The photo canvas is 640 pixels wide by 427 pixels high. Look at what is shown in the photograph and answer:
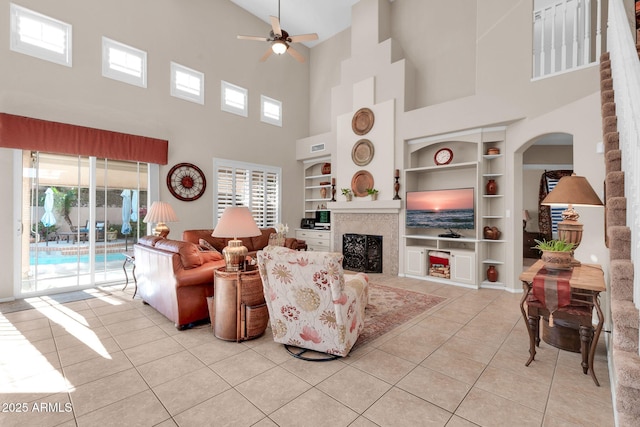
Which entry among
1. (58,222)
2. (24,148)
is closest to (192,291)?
(58,222)

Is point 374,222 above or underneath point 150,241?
above

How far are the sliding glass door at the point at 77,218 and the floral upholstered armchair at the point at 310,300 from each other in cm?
411

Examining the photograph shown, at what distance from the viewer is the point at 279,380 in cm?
224

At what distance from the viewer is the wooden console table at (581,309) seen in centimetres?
Result: 222

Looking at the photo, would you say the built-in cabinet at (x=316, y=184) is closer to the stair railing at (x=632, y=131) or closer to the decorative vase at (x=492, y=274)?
the decorative vase at (x=492, y=274)

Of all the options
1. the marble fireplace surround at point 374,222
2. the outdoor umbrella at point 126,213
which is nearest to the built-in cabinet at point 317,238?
the marble fireplace surround at point 374,222

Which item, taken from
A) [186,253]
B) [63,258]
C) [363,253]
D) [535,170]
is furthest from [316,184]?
[535,170]

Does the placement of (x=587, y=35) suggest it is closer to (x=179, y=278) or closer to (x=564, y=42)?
(x=564, y=42)

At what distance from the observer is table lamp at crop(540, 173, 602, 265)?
2.80 metres

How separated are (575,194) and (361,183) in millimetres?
4094

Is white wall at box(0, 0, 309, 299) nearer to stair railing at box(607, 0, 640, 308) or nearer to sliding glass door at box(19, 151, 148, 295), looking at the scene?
sliding glass door at box(19, 151, 148, 295)

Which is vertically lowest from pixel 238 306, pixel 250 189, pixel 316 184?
pixel 238 306

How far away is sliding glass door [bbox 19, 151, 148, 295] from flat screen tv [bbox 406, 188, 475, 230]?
522 centimetres

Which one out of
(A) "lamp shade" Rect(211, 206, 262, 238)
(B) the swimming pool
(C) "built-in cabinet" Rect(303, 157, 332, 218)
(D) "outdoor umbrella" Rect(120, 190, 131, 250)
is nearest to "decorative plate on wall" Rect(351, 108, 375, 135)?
(C) "built-in cabinet" Rect(303, 157, 332, 218)
